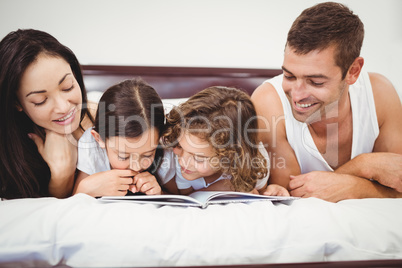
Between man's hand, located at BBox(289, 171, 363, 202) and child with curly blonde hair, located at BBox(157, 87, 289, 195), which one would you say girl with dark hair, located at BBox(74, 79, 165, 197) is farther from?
man's hand, located at BBox(289, 171, 363, 202)

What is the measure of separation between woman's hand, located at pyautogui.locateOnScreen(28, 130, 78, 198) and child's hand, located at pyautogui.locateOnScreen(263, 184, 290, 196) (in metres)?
0.70

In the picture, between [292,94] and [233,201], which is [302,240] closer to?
[233,201]

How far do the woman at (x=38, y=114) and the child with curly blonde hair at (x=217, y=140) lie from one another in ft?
1.08

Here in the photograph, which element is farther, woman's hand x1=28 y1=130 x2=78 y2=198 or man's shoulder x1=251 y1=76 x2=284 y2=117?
man's shoulder x1=251 y1=76 x2=284 y2=117

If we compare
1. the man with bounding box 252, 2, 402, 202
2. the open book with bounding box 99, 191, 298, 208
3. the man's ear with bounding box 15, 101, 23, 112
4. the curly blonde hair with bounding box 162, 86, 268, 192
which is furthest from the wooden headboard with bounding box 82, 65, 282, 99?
the open book with bounding box 99, 191, 298, 208

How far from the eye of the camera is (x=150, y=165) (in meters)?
1.10

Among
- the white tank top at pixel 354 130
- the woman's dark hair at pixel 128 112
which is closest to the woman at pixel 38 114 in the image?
the woman's dark hair at pixel 128 112

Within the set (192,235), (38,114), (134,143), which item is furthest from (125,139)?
(192,235)

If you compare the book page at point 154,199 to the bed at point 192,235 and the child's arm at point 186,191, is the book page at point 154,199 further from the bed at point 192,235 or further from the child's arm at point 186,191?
the child's arm at point 186,191

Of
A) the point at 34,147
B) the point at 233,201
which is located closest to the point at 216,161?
the point at 233,201

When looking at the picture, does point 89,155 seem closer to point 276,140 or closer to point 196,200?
point 196,200

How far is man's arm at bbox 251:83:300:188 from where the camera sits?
3.82 feet

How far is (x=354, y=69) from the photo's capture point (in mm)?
1045

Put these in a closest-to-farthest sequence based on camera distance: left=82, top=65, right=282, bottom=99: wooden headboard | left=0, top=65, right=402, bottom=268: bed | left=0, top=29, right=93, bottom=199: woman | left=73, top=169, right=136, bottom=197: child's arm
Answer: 1. left=0, top=65, right=402, bottom=268: bed
2. left=0, top=29, right=93, bottom=199: woman
3. left=73, top=169, right=136, bottom=197: child's arm
4. left=82, top=65, right=282, bottom=99: wooden headboard
